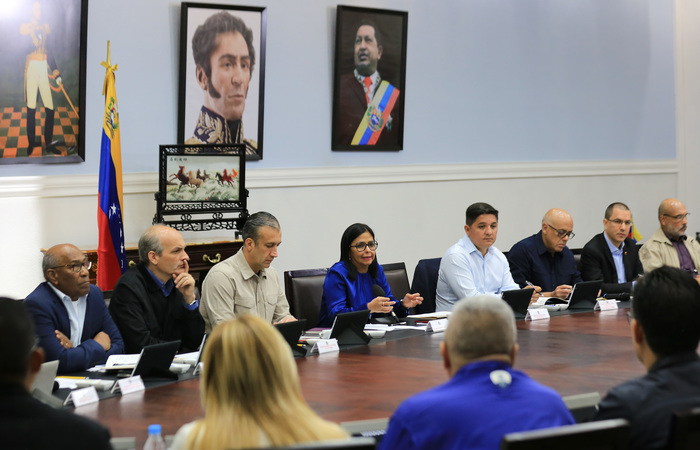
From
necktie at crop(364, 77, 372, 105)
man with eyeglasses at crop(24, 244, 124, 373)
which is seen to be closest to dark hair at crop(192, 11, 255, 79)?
necktie at crop(364, 77, 372, 105)

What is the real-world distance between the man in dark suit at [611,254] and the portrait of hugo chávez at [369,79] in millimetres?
1947

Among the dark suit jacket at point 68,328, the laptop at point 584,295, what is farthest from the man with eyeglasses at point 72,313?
the laptop at point 584,295

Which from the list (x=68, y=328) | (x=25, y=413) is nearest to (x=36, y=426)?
(x=25, y=413)

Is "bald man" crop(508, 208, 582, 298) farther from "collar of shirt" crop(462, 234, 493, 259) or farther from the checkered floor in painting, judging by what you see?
the checkered floor in painting

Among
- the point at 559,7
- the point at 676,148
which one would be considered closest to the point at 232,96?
the point at 559,7

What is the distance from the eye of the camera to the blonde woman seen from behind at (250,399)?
1814 mm

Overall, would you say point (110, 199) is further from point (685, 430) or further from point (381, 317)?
point (685, 430)

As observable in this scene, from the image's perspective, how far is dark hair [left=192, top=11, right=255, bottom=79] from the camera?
258 inches

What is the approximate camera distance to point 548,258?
6297 mm

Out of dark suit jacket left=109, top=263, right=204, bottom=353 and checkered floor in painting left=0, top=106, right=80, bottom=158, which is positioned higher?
A: checkered floor in painting left=0, top=106, right=80, bottom=158

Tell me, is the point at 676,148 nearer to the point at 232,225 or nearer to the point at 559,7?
the point at 559,7

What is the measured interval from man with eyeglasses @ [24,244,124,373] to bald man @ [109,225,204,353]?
211 mm

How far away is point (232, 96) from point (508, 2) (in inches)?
122

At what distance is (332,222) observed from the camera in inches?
290
